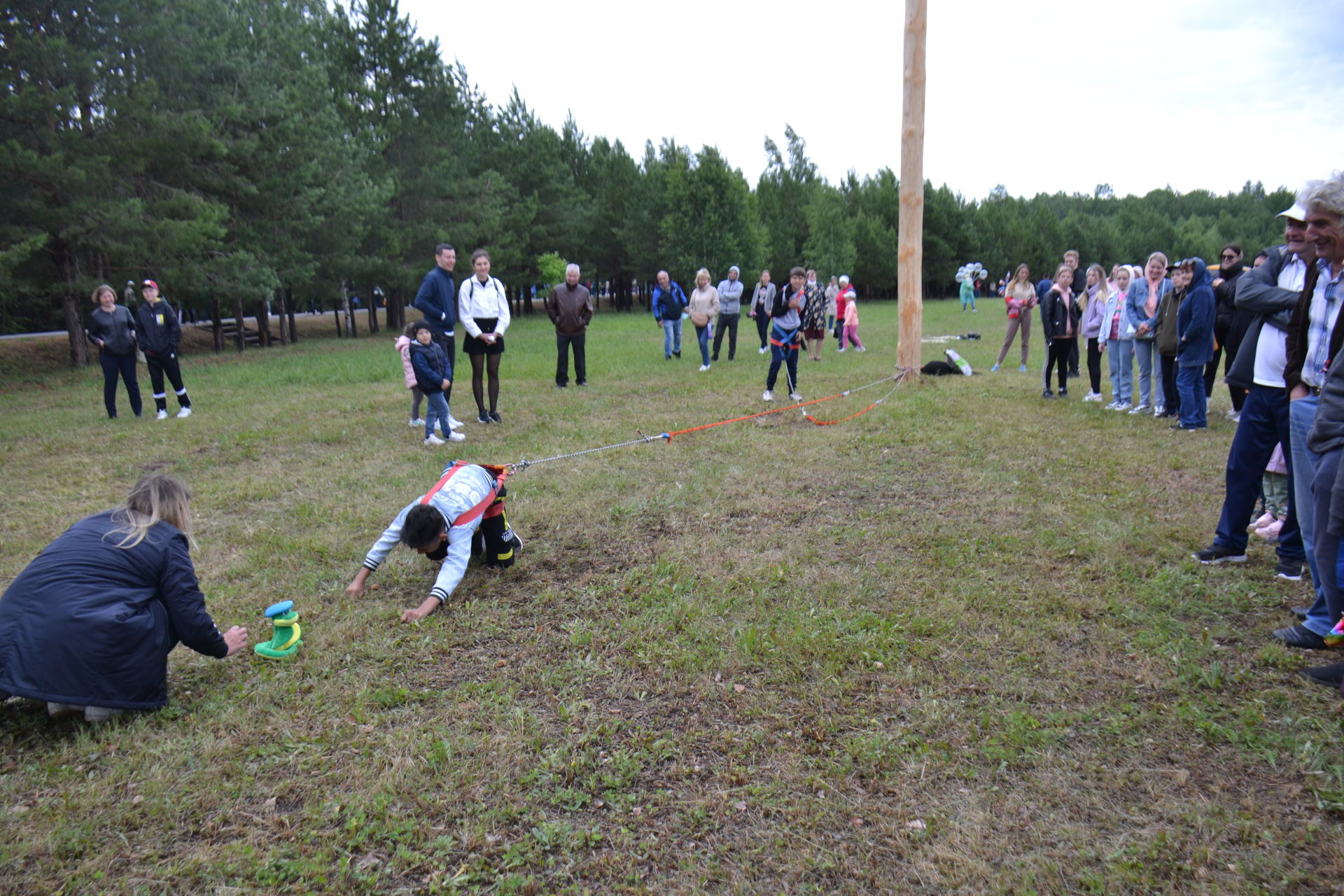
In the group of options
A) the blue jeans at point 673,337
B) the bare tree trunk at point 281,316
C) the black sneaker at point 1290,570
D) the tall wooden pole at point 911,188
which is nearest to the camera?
the black sneaker at point 1290,570

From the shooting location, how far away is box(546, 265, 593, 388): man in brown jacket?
12047 millimetres

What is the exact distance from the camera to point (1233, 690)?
3.59m

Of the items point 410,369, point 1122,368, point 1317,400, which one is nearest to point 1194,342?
point 1122,368

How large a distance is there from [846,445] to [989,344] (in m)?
12.7

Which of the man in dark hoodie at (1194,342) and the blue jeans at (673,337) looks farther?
the blue jeans at (673,337)

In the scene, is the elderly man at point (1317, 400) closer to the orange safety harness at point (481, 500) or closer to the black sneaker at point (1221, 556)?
the black sneaker at point (1221, 556)

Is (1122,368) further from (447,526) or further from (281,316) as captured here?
(281,316)

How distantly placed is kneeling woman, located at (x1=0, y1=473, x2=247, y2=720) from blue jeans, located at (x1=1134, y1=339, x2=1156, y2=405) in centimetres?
978

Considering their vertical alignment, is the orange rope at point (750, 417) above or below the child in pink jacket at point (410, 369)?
below

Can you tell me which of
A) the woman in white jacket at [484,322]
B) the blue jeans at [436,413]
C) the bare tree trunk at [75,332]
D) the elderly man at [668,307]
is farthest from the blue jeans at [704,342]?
the bare tree trunk at [75,332]

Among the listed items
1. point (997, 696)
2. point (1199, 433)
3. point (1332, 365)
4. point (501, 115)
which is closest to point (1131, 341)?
point (1199, 433)

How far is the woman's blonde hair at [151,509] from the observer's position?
3.67 meters

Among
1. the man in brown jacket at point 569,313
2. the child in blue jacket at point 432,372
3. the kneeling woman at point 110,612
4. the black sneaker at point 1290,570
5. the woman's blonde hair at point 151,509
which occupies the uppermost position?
the man in brown jacket at point 569,313

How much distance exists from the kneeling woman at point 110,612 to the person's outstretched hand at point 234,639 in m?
0.02
